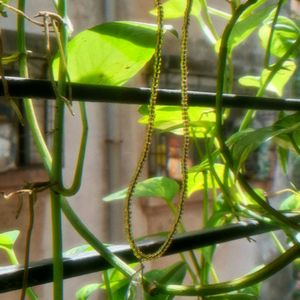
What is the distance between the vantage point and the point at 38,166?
1.21 meters

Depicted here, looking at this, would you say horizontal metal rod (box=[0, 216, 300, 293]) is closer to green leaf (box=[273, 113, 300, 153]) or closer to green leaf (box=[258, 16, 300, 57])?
green leaf (box=[273, 113, 300, 153])

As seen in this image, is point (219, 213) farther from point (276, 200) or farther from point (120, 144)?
point (120, 144)

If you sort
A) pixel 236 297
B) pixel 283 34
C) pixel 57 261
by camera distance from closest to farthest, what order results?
pixel 57 261 → pixel 236 297 → pixel 283 34

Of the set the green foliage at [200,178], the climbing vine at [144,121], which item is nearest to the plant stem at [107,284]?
the climbing vine at [144,121]

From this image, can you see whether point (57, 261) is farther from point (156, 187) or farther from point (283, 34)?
point (283, 34)

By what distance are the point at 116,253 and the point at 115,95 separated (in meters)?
0.08

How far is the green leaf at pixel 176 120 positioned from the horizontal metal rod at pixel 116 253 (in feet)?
0.22

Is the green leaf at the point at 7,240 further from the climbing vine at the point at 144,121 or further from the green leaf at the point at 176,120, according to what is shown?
the green leaf at the point at 176,120

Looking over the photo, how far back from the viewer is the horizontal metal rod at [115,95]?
22 cm

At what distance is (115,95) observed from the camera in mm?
242

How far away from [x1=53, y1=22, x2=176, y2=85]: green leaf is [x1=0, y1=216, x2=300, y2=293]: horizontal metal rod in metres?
0.08

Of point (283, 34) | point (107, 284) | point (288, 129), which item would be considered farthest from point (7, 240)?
point (283, 34)

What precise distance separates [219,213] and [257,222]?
0.16ft

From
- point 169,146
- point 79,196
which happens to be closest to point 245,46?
point 169,146
